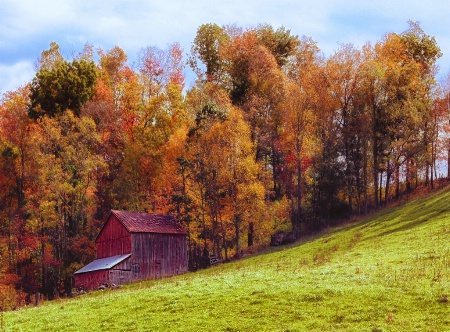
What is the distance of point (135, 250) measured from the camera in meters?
68.2

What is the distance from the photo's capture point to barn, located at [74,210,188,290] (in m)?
66.0

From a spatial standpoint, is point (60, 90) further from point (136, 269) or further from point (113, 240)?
point (136, 269)

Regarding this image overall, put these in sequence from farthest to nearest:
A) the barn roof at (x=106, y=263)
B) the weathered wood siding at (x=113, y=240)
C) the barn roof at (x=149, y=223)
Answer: the barn roof at (x=149, y=223) < the weathered wood siding at (x=113, y=240) < the barn roof at (x=106, y=263)

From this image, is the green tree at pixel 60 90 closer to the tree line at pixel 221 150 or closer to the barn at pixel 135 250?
the tree line at pixel 221 150

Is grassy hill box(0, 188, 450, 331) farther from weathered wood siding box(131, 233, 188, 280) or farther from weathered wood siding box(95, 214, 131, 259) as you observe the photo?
weathered wood siding box(95, 214, 131, 259)

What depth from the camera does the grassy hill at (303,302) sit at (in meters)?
24.8

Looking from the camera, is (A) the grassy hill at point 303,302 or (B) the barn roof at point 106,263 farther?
(B) the barn roof at point 106,263

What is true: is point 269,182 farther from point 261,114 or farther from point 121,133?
point 121,133

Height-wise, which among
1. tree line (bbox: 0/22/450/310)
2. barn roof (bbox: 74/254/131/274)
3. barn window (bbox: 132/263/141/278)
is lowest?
barn window (bbox: 132/263/141/278)

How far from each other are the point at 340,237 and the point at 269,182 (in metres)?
20.7

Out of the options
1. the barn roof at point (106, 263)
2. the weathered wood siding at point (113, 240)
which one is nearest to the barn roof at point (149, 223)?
the weathered wood siding at point (113, 240)

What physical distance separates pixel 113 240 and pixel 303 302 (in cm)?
4607

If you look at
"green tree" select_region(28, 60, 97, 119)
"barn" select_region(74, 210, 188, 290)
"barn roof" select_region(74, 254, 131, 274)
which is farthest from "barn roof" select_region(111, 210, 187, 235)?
"green tree" select_region(28, 60, 97, 119)

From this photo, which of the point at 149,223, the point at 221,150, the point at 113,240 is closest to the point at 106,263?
the point at 113,240
